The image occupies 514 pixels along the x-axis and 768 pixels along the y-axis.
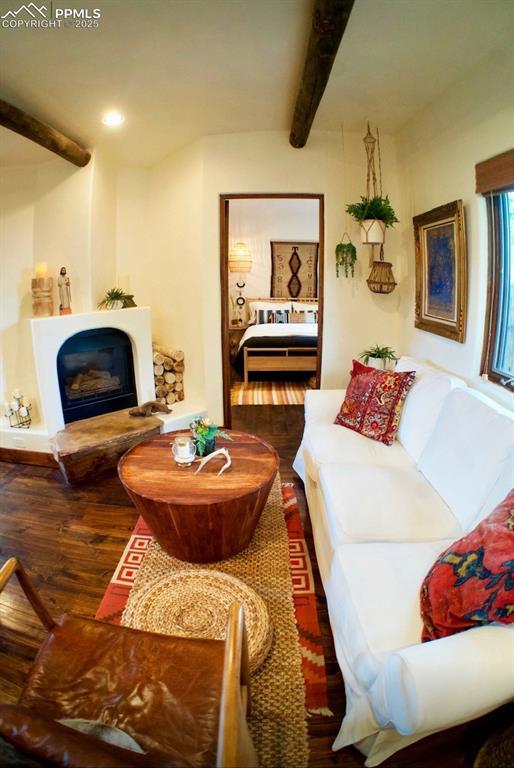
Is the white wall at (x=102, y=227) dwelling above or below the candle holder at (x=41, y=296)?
above

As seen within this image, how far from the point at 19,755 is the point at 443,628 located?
1.00 metres

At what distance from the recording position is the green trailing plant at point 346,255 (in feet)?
10.6

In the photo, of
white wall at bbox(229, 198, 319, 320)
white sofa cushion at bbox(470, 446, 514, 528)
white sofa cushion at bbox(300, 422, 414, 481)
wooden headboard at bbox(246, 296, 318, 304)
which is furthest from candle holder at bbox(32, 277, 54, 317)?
wooden headboard at bbox(246, 296, 318, 304)

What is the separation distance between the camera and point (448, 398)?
2020mm

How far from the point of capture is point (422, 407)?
2230 mm

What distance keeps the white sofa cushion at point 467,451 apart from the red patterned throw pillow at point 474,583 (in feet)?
1.37

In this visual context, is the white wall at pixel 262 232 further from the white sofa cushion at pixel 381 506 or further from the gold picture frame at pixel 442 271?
the white sofa cushion at pixel 381 506

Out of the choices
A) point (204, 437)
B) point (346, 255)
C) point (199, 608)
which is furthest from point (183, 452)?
point (346, 255)

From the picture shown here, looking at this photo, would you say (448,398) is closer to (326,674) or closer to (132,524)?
(326,674)

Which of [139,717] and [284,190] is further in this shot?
[284,190]

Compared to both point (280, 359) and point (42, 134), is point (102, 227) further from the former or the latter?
point (280, 359)

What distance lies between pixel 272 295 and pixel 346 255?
3.91m

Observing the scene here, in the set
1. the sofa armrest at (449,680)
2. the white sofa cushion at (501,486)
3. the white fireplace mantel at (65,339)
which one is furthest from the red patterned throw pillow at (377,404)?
the white fireplace mantel at (65,339)

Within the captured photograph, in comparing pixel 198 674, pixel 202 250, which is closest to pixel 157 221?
pixel 202 250
